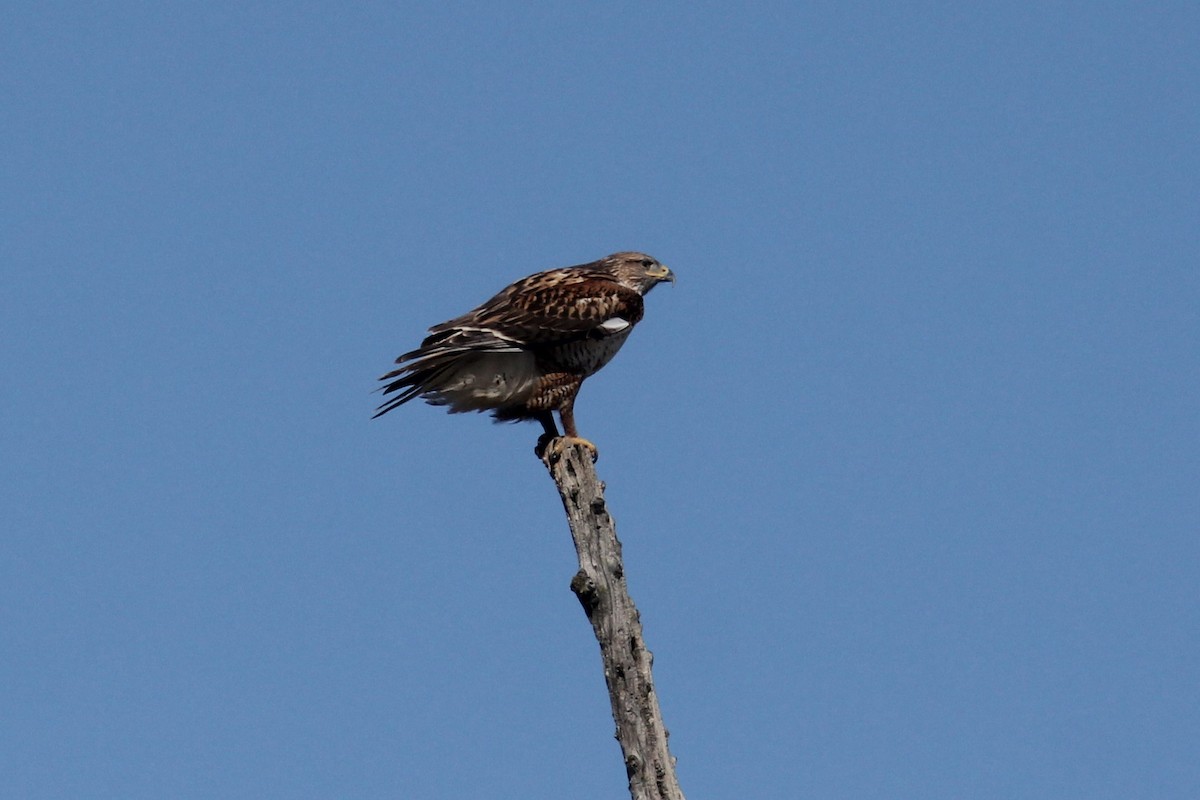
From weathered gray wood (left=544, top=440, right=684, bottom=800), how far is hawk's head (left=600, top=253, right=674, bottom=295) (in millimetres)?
3223

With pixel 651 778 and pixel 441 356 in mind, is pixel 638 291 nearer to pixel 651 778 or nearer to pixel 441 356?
pixel 441 356

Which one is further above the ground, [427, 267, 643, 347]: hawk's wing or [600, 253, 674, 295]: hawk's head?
[600, 253, 674, 295]: hawk's head

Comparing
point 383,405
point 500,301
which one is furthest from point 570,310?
point 383,405

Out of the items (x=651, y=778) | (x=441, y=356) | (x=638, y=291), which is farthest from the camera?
(x=638, y=291)

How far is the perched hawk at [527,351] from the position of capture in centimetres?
899

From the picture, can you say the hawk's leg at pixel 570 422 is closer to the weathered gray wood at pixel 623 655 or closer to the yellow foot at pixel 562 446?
the yellow foot at pixel 562 446

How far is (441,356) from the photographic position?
8852 mm

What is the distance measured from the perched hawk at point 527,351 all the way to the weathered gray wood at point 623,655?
1.87 meters

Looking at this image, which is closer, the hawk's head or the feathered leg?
the feathered leg

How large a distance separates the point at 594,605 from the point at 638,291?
377cm

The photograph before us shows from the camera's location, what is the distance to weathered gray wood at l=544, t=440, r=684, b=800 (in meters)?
6.77

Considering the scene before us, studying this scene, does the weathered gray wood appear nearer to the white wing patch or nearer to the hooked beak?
the white wing patch

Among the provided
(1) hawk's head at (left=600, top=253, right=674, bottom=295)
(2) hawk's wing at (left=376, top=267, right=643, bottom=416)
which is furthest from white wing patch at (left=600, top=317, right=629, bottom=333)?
(1) hawk's head at (left=600, top=253, right=674, bottom=295)

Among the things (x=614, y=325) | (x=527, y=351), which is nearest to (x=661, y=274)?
(x=614, y=325)
